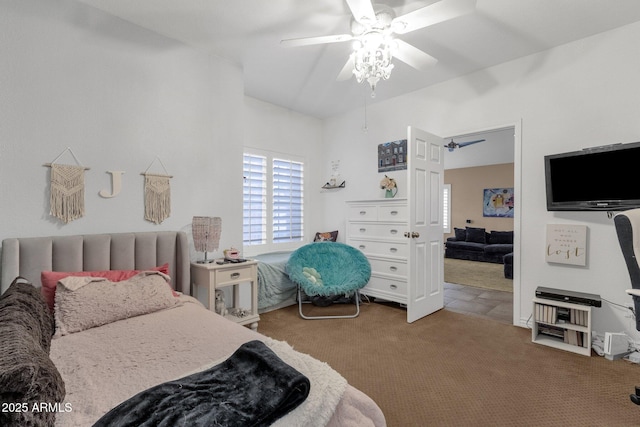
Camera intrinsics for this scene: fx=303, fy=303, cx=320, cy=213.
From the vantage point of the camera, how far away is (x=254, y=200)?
13.2 ft

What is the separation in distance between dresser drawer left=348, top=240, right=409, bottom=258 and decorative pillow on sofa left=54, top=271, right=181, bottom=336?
2.40 meters

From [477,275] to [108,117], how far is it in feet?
19.6

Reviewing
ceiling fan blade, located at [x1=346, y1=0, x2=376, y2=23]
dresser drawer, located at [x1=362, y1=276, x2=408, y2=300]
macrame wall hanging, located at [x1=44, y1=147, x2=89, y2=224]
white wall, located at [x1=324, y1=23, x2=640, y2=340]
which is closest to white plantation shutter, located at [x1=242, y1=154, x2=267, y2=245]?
A: dresser drawer, located at [x1=362, y1=276, x2=408, y2=300]

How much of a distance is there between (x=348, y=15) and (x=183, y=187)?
79.2 inches

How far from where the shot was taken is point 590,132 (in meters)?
2.69

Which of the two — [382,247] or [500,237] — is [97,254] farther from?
[500,237]

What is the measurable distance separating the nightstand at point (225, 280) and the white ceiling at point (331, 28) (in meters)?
2.02

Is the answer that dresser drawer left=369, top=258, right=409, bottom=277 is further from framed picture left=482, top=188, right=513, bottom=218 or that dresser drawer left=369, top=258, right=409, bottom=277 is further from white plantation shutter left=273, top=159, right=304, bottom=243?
framed picture left=482, top=188, right=513, bottom=218

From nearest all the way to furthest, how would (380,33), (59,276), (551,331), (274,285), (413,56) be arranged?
(59,276) < (380,33) < (413,56) < (551,331) < (274,285)

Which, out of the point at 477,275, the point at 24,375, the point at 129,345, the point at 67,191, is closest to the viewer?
the point at 24,375

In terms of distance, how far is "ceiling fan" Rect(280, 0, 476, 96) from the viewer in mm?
1780

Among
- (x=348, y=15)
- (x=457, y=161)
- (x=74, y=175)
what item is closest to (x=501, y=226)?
(x=457, y=161)

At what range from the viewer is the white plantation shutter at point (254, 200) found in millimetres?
3965

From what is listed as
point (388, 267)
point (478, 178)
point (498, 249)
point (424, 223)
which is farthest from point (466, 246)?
point (424, 223)
